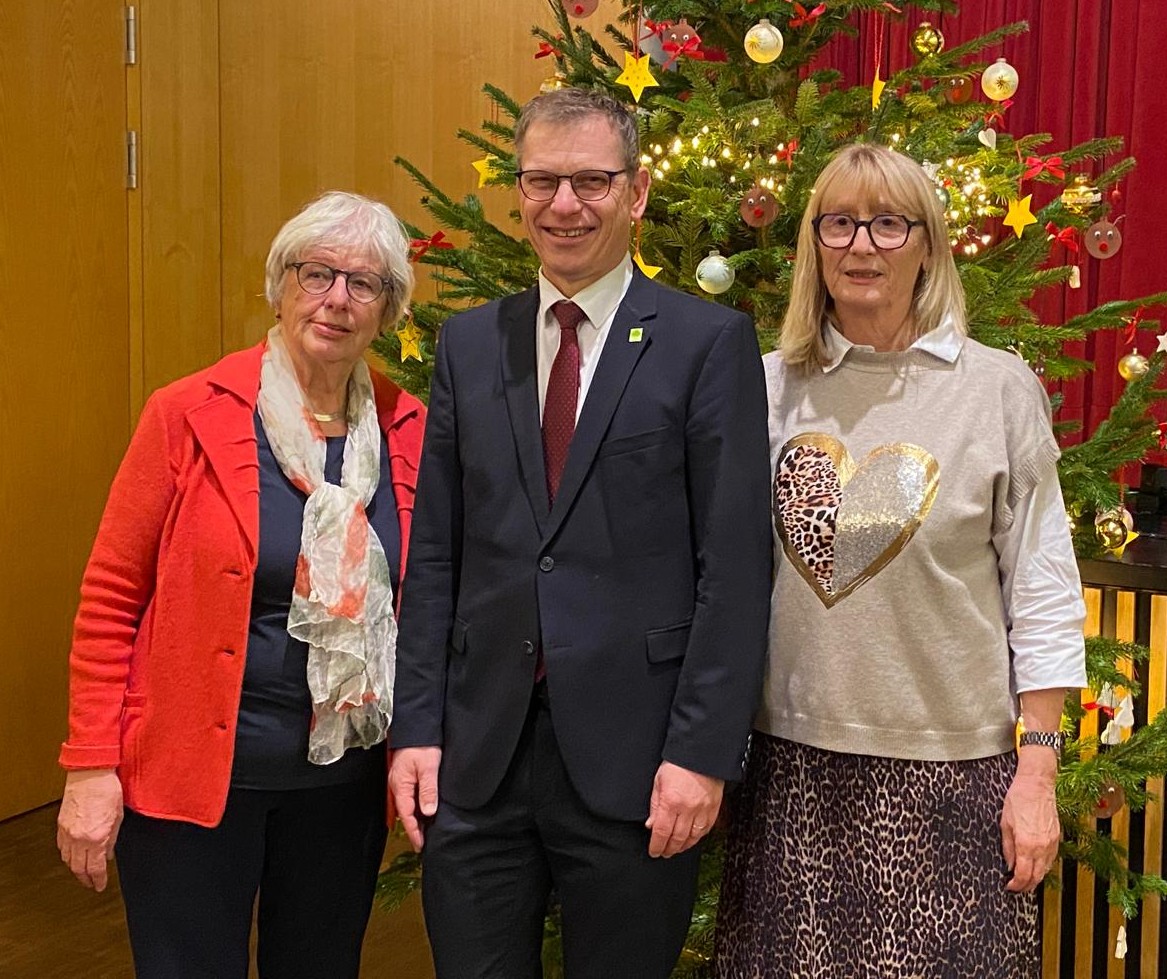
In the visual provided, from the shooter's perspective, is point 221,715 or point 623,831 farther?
point 221,715

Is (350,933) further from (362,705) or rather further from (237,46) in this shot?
(237,46)

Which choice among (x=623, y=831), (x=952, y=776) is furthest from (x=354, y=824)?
(x=952, y=776)

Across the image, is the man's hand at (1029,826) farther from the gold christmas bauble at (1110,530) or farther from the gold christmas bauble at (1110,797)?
the gold christmas bauble at (1110,530)

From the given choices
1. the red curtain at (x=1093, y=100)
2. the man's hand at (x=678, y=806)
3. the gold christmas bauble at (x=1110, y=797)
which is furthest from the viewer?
the red curtain at (x=1093, y=100)

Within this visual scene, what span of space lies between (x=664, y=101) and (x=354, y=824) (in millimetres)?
1406

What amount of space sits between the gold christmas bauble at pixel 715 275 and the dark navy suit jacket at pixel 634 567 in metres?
0.53

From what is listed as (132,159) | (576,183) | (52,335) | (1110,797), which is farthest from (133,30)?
(1110,797)

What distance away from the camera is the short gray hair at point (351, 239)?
6.32 feet

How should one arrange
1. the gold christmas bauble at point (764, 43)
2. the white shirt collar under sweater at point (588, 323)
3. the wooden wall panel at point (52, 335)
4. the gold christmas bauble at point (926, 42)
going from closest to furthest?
the white shirt collar under sweater at point (588, 323) < the gold christmas bauble at point (764, 43) < the gold christmas bauble at point (926, 42) < the wooden wall panel at point (52, 335)

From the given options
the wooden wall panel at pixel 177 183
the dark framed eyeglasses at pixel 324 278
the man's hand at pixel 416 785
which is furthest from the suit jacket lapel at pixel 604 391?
the wooden wall panel at pixel 177 183

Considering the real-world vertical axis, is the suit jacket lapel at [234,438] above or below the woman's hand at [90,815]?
above

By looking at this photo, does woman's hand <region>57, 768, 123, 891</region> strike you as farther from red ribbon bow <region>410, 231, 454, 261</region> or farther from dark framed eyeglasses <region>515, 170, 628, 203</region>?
red ribbon bow <region>410, 231, 454, 261</region>

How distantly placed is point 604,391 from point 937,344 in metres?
0.46

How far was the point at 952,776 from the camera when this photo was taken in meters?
1.65
